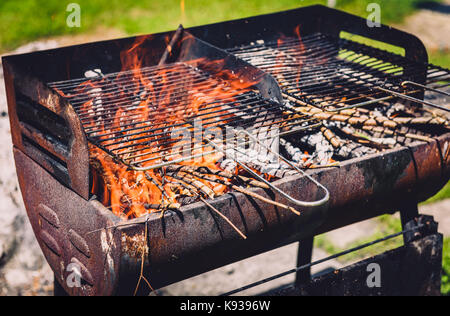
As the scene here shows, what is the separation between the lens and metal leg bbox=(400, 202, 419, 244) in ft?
10.0

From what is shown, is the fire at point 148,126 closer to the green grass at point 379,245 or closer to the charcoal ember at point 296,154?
the charcoal ember at point 296,154

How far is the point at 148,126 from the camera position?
2.33m

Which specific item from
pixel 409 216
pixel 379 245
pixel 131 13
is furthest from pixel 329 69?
pixel 131 13

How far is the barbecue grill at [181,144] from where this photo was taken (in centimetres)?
209

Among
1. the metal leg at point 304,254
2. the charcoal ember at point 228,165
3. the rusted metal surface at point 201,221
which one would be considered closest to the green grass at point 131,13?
the metal leg at point 304,254

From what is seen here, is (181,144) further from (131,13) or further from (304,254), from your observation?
(131,13)

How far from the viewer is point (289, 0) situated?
10.7m

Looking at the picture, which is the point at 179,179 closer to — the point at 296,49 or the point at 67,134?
the point at 67,134

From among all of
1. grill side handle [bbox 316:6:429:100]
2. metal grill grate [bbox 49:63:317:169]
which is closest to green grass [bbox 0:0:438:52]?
grill side handle [bbox 316:6:429:100]

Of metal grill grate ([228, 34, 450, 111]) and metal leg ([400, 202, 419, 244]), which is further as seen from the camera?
metal leg ([400, 202, 419, 244])

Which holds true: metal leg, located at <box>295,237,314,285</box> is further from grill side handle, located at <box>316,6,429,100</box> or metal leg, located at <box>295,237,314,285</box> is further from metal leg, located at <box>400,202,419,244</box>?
grill side handle, located at <box>316,6,429,100</box>
